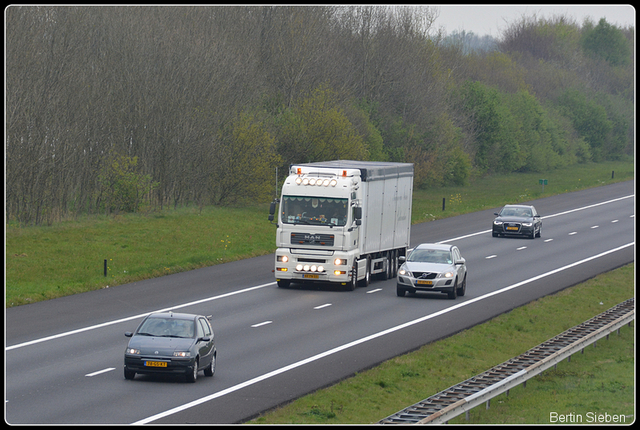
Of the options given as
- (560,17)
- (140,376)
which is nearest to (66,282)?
(140,376)

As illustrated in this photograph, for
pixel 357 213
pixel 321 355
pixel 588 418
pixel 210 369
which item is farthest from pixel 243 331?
pixel 588 418

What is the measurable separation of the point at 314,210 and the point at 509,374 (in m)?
12.8

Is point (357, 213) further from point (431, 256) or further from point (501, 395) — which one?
point (501, 395)

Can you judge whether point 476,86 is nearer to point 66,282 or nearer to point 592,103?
point 592,103

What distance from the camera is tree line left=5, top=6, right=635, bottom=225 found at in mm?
42938

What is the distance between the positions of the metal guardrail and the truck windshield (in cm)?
884

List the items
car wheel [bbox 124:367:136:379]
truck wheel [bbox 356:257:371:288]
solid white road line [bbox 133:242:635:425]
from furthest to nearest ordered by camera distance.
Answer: truck wheel [bbox 356:257:371:288], car wheel [bbox 124:367:136:379], solid white road line [bbox 133:242:635:425]

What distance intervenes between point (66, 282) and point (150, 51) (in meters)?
23.2

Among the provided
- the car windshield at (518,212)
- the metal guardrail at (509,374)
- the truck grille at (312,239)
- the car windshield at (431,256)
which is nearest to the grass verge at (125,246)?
the truck grille at (312,239)

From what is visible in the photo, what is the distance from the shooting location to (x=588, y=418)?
16.6 meters

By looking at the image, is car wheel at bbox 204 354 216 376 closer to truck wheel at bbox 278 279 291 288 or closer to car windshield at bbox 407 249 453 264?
truck wheel at bbox 278 279 291 288

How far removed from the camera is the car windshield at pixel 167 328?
19.0 metres

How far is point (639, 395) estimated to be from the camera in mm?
18484

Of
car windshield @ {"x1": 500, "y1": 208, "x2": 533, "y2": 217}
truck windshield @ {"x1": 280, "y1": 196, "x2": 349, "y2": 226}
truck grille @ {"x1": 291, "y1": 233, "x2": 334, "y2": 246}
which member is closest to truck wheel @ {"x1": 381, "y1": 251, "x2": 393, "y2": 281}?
truck grille @ {"x1": 291, "y1": 233, "x2": 334, "y2": 246}
